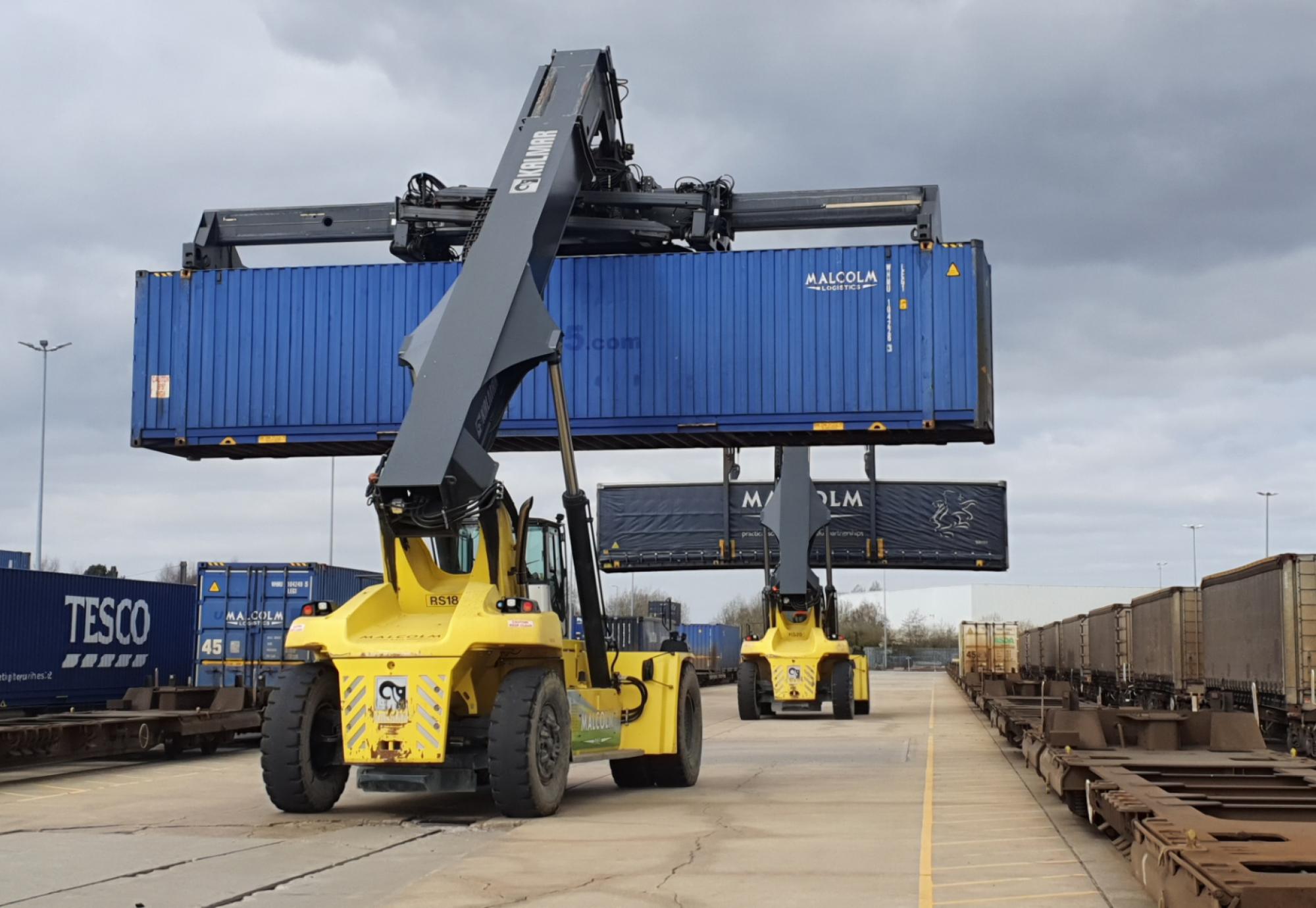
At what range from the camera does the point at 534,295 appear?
44.1 ft

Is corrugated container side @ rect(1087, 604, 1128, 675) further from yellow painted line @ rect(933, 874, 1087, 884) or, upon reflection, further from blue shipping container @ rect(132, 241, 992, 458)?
yellow painted line @ rect(933, 874, 1087, 884)

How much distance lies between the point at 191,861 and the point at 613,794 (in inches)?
220

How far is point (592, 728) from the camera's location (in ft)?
43.5

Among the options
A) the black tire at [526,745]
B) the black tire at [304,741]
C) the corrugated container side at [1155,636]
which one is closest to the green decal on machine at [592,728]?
the black tire at [526,745]

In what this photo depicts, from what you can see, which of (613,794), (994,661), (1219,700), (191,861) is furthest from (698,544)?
(191,861)

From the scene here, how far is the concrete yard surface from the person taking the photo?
27.5ft

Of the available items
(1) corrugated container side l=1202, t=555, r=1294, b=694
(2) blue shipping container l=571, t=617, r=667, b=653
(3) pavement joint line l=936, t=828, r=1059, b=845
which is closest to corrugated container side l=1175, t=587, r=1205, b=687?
(1) corrugated container side l=1202, t=555, r=1294, b=694

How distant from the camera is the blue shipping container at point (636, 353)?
19078mm

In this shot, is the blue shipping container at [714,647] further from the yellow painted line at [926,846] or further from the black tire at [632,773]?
the black tire at [632,773]

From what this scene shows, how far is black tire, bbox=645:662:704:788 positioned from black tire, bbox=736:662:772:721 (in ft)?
48.5

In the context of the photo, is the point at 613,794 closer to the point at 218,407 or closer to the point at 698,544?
the point at 218,407

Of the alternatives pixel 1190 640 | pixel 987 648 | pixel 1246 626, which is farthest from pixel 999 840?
pixel 987 648

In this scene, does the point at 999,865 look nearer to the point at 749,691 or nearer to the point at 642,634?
the point at 749,691

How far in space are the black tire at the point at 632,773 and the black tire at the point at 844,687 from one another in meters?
15.2
